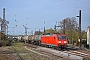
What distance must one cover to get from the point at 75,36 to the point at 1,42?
81.9 ft

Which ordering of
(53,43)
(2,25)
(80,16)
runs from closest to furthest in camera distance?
(53,43) → (80,16) → (2,25)

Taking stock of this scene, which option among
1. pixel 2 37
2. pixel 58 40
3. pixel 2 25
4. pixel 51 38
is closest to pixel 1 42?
pixel 2 37

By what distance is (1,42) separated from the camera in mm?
52969

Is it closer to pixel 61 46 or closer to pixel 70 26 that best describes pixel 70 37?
pixel 70 26

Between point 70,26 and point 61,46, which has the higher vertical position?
point 70,26

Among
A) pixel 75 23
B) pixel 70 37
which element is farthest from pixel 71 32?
pixel 75 23

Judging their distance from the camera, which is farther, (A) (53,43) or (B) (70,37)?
(B) (70,37)

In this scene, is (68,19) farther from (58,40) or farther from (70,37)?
(58,40)

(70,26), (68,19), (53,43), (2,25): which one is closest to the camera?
(53,43)

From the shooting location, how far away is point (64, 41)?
33.1 meters

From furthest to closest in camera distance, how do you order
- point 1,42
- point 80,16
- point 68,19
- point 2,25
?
point 68,19, point 2,25, point 1,42, point 80,16

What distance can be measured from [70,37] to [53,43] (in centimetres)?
2673

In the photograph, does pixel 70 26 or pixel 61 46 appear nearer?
pixel 61 46

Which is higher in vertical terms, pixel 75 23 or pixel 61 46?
pixel 75 23
